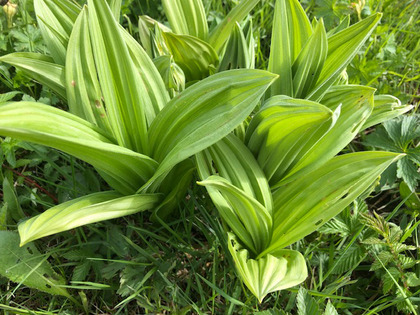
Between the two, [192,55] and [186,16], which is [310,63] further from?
[186,16]

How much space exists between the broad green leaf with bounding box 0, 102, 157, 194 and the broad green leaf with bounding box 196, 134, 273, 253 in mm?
177

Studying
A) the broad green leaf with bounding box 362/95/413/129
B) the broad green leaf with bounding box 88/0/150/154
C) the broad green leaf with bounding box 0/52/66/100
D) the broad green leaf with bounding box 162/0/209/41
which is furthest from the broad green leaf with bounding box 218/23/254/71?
the broad green leaf with bounding box 0/52/66/100

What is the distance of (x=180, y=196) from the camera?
1.53m

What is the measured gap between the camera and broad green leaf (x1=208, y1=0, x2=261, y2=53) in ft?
5.58

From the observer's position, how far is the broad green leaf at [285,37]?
144 centimetres

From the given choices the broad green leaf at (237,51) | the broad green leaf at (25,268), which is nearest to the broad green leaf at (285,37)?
the broad green leaf at (237,51)

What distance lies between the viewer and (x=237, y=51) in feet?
5.11

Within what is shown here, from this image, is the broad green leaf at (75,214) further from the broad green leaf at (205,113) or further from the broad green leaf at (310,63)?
the broad green leaf at (310,63)

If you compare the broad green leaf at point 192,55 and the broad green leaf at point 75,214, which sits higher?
the broad green leaf at point 192,55

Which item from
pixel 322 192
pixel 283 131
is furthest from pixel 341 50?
pixel 322 192

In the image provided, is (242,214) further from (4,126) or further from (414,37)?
(414,37)

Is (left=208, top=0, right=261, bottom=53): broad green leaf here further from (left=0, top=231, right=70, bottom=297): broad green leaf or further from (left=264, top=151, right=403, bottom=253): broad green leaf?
(left=0, top=231, right=70, bottom=297): broad green leaf

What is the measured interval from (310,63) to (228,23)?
480mm

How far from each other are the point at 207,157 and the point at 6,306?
0.77 metres
